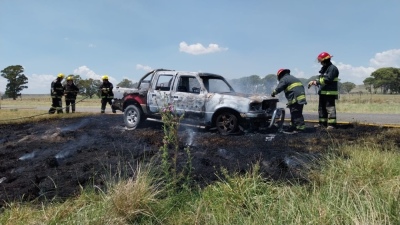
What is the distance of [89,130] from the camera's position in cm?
943

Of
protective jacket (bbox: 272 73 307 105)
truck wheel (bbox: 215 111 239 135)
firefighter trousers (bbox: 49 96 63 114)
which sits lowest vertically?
truck wheel (bbox: 215 111 239 135)

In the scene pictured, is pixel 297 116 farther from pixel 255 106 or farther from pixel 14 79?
pixel 14 79

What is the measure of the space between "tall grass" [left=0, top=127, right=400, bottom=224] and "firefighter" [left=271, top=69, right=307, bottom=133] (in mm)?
3966

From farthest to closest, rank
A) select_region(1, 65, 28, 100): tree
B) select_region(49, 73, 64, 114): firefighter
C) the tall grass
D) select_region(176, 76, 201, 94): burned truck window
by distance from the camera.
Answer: select_region(1, 65, 28, 100): tree
select_region(49, 73, 64, 114): firefighter
select_region(176, 76, 201, 94): burned truck window
the tall grass

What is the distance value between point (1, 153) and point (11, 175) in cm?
180

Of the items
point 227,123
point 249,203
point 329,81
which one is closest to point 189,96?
point 227,123

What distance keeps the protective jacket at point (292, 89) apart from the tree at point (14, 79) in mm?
73008

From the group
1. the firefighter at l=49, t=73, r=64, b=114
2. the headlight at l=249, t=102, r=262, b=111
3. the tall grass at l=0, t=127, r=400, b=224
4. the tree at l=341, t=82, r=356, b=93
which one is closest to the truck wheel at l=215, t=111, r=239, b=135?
the headlight at l=249, t=102, r=262, b=111

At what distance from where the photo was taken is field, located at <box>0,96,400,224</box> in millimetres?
3492

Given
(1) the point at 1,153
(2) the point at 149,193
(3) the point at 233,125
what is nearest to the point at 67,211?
(2) the point at 149,193

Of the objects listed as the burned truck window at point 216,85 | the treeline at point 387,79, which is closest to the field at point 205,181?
the burned truck window at point 216,85

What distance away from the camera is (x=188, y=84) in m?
9.23

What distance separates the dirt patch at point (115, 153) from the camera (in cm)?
526

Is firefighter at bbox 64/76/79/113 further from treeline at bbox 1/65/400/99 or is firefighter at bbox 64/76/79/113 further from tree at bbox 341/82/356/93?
tree at bbox 341/82/356/93
